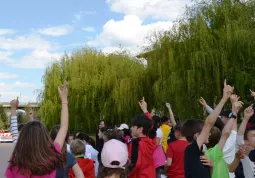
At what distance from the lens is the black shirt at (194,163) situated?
11.0ft

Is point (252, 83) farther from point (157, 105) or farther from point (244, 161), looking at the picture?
point (244, 161)

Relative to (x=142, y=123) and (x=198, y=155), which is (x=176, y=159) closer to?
(x=142, y=123)

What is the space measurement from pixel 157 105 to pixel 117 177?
21.3 metres

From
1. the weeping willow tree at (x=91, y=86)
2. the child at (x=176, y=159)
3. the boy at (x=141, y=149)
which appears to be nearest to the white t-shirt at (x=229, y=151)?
the boy at (x=141, y=149)

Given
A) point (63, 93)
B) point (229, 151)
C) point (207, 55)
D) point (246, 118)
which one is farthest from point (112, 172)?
point (207, 55)

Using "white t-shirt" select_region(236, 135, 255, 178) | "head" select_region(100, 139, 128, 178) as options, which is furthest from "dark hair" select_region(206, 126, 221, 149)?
"head" select_region(100, 139, 128, 178)

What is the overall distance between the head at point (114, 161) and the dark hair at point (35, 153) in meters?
0.34

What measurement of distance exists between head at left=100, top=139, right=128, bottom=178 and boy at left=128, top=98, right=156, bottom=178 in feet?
5.43

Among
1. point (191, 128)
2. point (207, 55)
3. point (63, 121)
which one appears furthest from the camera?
point (207, 55)

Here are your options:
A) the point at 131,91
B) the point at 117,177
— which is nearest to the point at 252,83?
the point at 131,91

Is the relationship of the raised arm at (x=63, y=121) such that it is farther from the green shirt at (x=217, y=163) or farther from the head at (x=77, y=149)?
the head at (x=77, y=149)

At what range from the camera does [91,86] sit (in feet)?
95.8

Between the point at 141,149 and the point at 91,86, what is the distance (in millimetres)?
24617

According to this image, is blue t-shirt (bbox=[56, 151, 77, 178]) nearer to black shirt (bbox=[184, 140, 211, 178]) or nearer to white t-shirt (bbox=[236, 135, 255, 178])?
black shirt (bbox=[184, 140, 211, 178])
